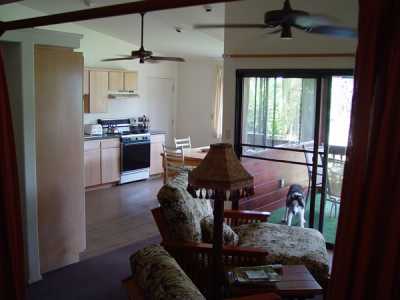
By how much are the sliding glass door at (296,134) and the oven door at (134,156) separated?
116 inches

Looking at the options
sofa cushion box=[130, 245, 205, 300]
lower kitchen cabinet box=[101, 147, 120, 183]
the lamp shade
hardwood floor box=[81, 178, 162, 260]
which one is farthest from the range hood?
sofa cushion box=[130, 245, 205, 300]

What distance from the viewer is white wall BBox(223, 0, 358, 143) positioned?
4410 mm

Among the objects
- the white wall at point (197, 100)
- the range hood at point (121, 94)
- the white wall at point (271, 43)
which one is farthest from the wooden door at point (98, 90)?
the white wall at point (271, 43)

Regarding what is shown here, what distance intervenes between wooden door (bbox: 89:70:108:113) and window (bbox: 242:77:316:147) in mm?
3274

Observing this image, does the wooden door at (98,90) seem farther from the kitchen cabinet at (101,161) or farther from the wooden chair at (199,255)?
the wooden chair at (199,255)

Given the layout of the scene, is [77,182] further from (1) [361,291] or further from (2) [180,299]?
(1) [361,291]

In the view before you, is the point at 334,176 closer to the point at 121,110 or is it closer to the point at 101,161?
the point at 101,161

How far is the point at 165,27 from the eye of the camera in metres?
6.65

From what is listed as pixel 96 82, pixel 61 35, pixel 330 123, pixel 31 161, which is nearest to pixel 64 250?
pixel 31 161

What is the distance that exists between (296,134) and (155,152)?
3.86 m

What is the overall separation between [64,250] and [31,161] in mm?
973

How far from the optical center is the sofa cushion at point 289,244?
3430 millimetres

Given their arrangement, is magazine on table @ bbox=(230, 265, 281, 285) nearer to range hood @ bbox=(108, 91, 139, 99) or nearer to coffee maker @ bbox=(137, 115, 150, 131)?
range hood @ bbox=(108, 91, 139, 99)

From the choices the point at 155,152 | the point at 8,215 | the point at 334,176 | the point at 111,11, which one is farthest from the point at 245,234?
the point at 155,152
